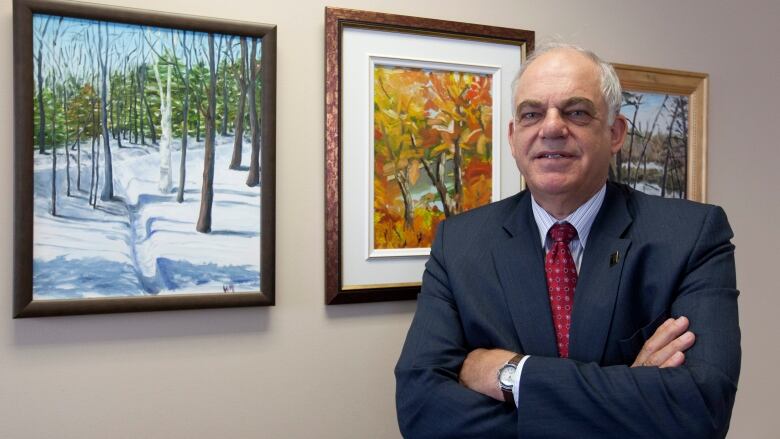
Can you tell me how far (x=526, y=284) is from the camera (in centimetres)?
134

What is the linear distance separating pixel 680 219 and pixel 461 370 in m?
0.60

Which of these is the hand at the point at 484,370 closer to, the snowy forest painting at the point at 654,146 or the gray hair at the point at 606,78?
the gray hair at the point at 606,78

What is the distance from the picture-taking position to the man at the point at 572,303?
112cm

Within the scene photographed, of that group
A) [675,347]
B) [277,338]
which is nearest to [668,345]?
[675,347]

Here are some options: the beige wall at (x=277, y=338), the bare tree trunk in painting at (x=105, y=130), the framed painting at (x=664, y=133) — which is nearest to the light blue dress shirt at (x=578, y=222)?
the beige wall at (x=277, y=338)

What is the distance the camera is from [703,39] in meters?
2.07

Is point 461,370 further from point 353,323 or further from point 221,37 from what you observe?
point 221,37

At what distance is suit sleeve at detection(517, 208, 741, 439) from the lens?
109 cm

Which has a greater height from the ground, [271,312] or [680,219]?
[680,219]

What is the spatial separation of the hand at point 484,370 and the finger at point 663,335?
27cm

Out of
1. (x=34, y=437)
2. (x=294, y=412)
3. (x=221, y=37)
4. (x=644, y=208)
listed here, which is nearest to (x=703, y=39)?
(x=644, y=208)

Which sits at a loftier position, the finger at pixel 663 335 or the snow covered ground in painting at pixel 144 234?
the snow covered ground in painting at pixel 144 234

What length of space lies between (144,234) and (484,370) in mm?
864

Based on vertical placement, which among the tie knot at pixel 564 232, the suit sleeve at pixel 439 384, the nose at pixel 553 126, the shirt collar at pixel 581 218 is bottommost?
the suit sleeve at pixel 439 384
